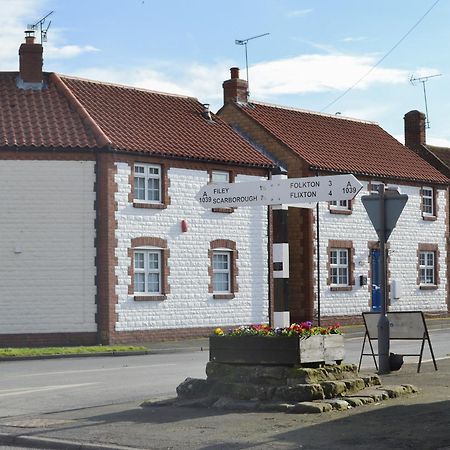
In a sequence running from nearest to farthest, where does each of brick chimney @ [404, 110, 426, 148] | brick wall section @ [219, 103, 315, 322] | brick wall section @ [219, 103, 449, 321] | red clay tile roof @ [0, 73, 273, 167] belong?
red clay tile roof @ [0, 73, 273, 167]
brick wall section @ [219, 103, 315, 322]
brick wall section @ [219, 103, 449, 321]
brick chimney @ [404, 110, 426, 148]

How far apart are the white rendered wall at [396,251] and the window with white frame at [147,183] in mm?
7898

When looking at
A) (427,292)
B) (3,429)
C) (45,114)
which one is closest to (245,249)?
(45,114)

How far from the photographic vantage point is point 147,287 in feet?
105

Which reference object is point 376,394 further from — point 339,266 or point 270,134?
point 270,134

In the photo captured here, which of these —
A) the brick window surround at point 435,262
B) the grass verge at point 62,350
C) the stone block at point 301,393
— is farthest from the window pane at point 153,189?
the stone block at point 301,393

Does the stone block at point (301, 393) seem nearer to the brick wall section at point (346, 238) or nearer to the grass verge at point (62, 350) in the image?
the grass verge at point (62, 350)

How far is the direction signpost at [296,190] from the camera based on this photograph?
14.2 meters

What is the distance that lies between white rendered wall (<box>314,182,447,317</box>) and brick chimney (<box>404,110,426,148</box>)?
3687mm

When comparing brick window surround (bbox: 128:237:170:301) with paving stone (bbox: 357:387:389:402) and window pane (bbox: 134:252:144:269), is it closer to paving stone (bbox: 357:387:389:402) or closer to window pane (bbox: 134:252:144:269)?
window pane (bbox: 134:252:144:269)

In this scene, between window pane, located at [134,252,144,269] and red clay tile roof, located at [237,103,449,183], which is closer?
window pane, located at [134,252,144,269]

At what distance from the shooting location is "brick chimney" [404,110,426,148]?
47656mm

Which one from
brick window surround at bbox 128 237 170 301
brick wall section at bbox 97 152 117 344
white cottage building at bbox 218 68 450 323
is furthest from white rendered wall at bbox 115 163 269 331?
white cottage building at bbox 218 68 450 323

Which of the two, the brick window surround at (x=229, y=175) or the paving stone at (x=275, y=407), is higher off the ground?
the brick window surround at (x=229, y=175)

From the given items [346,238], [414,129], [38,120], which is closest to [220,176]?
[38,120]
